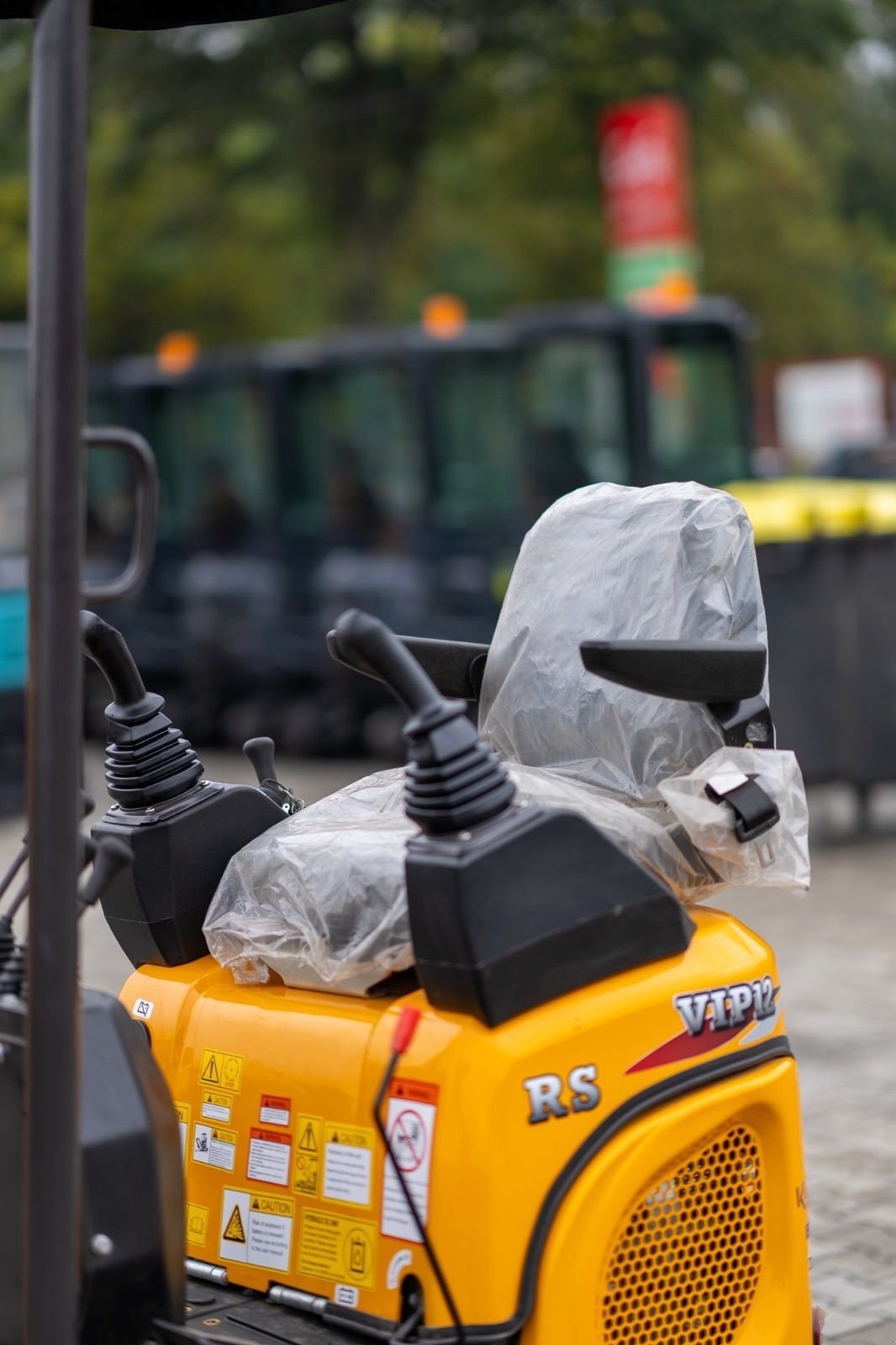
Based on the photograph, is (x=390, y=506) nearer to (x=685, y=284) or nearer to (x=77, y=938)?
(x=685, y=284)

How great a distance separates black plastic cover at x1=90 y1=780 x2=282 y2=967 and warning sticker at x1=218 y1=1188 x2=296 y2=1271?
39cm

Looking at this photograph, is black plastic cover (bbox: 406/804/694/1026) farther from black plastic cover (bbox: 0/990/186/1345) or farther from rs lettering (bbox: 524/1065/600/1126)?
black plastic cover (bbox: 0/990/186/1345)

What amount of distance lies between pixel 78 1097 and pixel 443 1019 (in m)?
0.55

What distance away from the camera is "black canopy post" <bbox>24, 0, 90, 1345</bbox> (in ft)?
6.50

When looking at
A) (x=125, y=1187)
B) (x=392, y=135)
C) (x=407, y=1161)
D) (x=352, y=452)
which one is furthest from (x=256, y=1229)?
(x=392, y=135)

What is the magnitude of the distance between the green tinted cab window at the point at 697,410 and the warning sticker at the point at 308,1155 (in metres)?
10.6

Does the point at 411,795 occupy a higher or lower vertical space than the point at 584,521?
lower

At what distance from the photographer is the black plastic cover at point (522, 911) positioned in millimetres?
2395

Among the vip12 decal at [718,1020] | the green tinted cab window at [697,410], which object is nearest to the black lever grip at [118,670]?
→ the vip12 decal at [718,1020]

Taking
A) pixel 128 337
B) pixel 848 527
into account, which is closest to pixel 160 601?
pixel 848 527

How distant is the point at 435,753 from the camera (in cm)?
242

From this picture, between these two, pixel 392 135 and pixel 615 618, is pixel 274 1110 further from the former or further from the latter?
pixel 392 135

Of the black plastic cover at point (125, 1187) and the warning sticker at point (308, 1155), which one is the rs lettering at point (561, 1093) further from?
the black plastic cover at point (125, 1187)

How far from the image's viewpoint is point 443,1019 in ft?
8.12
